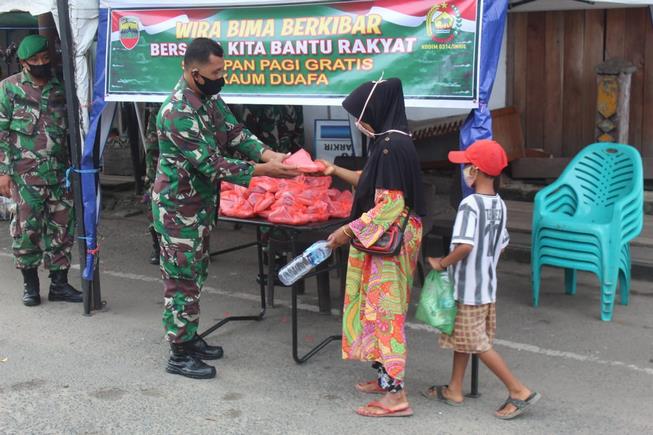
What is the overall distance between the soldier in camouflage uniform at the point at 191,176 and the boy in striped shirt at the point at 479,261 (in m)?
1.09

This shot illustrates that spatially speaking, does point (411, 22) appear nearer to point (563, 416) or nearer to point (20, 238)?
point (563, 416)

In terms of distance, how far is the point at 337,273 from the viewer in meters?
7.09

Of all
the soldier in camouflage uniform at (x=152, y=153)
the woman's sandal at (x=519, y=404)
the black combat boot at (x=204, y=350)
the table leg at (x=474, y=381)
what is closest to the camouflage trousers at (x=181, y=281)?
the black combat boot at (x=204, y=350)

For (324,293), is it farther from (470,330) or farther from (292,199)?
(470,330)

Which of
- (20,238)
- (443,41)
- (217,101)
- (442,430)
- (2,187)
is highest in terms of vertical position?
(443,41)

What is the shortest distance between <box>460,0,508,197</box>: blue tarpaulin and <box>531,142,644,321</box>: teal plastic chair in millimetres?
1608

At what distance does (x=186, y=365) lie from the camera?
16.2 ft

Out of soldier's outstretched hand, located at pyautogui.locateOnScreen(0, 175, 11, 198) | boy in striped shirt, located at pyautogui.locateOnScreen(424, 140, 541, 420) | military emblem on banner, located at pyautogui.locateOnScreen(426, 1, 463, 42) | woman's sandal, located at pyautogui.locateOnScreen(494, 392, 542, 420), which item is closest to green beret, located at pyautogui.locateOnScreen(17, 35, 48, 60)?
soldier's outstretched hand, located at pyautogui.locateOnScreen(0, 175, 11, 198)

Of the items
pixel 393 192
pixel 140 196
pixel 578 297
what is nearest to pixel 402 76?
pixel 393 192

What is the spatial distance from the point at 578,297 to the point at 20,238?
13.8 ft

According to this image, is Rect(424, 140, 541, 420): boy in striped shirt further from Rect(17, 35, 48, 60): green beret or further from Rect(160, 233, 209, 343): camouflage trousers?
Rect(17, 35, 48, 60): green beret

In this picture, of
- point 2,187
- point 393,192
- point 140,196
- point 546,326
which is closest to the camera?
point 393,192

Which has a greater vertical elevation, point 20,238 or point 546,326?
point 20,238

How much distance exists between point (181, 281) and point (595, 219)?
3.24 metres
